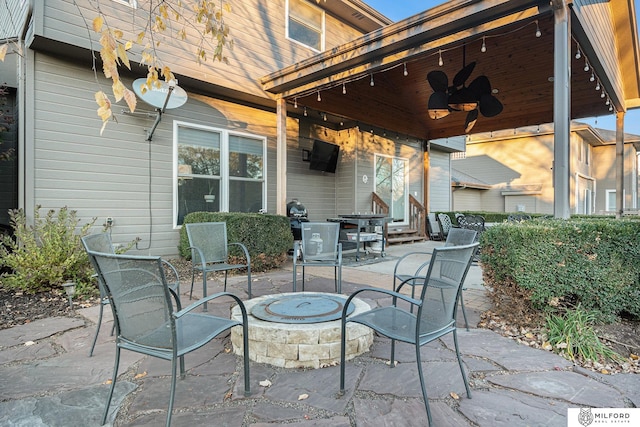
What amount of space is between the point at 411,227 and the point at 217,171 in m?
6.05

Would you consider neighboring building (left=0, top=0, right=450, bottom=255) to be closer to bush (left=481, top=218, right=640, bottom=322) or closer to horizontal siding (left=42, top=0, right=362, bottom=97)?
horizontal siding (left=42, top=0, right=362, bottom=97)

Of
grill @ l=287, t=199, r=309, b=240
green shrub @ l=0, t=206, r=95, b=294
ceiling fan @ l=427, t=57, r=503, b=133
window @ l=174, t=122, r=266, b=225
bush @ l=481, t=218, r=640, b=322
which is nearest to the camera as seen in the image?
bush @ l=481, t=218, r=640, b=322

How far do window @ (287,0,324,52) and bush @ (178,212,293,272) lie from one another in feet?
13.9

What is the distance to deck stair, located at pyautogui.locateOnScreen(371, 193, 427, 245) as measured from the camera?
8.98m

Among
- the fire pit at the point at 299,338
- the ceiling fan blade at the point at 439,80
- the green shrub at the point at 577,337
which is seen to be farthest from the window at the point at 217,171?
the green shrub at the point at 577,337

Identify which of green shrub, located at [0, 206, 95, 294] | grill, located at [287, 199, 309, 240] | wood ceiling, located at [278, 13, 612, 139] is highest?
wood ceiling, located at [278, 13, 612, 139]

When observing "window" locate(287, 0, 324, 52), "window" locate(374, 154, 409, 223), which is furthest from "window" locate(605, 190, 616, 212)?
"window" locate(287, 0, 324, 52)

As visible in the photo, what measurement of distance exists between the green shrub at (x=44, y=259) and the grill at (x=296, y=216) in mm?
3540

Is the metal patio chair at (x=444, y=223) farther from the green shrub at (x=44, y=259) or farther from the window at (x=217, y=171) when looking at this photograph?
the green shrub at (x=44, y=259)

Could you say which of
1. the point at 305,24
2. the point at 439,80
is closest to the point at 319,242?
the point at 439,80

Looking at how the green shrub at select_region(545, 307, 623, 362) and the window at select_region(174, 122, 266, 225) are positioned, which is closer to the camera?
the green shrub at select_region(545, 307, 623, 362)

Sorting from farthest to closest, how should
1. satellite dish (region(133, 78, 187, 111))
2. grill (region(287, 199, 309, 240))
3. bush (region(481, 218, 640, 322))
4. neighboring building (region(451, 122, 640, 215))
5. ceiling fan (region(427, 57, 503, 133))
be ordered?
neighboring building (region(451, 122, 640, 215))
grill (region(287, 199, 309, 240))
ceiling fan (region(427, 57, 503, 133))
satellite dish (region(133, 78, 187, 111))
bush (region(481, 218, 640, 322))

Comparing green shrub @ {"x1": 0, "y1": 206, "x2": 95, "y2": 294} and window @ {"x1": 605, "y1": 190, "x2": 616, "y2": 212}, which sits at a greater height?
window @ {"x1": 605, "y1": 190, "x2": 616, "y2": 212}

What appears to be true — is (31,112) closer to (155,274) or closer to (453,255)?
(155,274)
